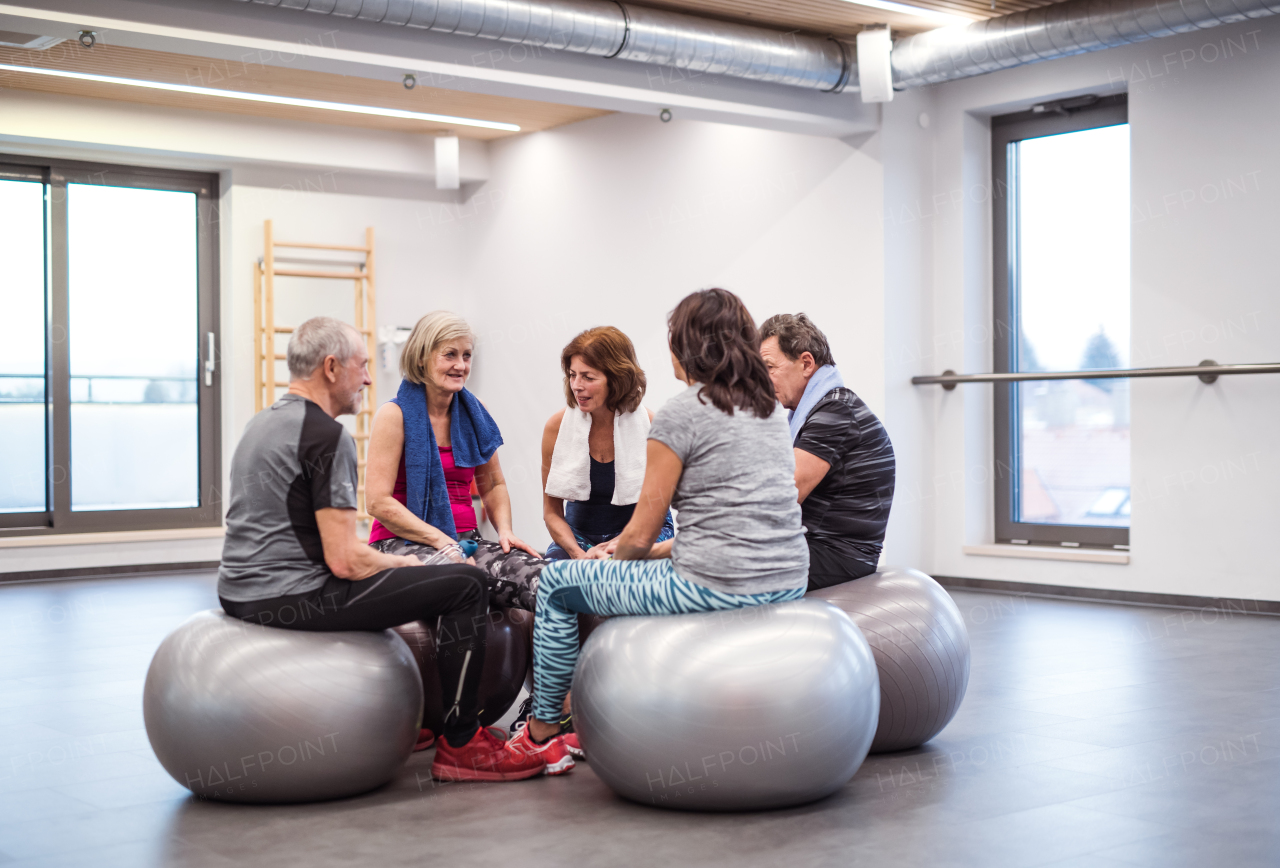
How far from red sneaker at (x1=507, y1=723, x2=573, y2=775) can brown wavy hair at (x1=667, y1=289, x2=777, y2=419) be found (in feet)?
3.14

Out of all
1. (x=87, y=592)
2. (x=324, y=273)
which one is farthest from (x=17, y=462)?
(x=324, y=273)

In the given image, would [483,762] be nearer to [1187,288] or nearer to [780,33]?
[780,33]

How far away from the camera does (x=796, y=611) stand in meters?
2.58

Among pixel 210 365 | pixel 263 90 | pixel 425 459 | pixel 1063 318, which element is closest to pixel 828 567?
pixel 425 459

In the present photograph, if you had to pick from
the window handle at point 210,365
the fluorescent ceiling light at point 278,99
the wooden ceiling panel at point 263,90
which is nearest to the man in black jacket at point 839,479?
the wooden ceiling panel at point 263,90

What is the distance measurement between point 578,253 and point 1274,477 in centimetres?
438

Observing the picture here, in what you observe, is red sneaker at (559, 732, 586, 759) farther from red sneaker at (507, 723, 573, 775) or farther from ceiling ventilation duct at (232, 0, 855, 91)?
ceiling ventilation duct at (232, 0, 855, 91)

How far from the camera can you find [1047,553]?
594cm

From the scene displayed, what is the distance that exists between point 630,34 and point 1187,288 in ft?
9.10

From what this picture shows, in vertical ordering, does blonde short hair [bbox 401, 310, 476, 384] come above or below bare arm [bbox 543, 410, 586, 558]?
above

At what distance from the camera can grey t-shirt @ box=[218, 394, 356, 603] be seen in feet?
8.50

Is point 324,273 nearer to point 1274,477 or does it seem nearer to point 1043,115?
point 1043,115

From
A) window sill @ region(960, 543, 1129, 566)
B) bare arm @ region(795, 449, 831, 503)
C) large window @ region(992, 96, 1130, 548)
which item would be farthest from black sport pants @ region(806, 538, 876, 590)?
large window @ region(992, 96, 1130, 548)

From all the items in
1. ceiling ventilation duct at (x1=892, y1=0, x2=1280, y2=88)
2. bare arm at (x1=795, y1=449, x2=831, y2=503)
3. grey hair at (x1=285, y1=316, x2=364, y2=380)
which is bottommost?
bare arm at (x1=795, y1=449, x2=831, y2=503)
